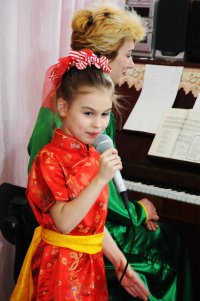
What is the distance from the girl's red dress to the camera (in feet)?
3.12

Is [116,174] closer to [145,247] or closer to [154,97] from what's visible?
[145,247]

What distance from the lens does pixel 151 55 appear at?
73.6 inches

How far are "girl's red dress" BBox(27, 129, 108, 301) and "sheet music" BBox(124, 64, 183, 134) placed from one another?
0.59 metres

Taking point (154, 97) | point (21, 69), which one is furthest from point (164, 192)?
point (21, 69)

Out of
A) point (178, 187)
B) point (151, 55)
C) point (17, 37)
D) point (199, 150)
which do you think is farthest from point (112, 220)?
point (151, 55)

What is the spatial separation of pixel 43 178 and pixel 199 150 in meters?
0.69

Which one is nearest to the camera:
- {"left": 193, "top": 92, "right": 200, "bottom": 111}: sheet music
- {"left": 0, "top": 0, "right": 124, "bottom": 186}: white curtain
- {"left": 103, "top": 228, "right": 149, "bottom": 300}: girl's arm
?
{"left": 103, "top": 228, "right": 149, "bottom": 300}: girl's arm

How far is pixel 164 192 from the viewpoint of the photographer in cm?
140

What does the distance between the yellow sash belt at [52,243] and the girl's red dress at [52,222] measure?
1cm

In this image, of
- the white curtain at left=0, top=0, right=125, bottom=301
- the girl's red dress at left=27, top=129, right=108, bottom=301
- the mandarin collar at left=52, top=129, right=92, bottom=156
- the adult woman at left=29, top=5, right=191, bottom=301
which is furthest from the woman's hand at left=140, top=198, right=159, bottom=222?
the white curtain at left=0, top=0, right=125, bottom=301

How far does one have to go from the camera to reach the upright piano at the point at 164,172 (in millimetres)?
1403

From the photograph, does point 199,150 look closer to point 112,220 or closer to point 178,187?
point 178,187

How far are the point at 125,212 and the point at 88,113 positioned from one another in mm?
461

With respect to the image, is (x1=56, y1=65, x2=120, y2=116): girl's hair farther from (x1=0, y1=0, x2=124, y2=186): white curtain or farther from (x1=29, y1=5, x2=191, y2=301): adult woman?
(x1=0, y1=0, x2=124, y2=186): white curtain
